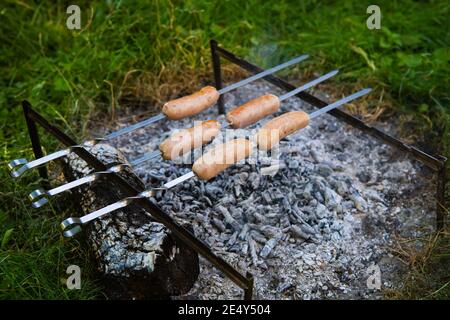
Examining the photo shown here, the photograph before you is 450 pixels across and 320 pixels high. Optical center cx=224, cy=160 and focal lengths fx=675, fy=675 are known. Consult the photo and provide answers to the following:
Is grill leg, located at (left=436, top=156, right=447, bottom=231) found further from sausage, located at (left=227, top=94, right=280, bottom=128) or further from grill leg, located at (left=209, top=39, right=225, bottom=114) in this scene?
grill leg, located at (left=209, top=39, right=225, bottom=114)

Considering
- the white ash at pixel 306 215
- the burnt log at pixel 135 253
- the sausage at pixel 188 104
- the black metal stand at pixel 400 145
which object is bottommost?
the white ash at pixel 306 215

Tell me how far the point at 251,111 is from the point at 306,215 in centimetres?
64

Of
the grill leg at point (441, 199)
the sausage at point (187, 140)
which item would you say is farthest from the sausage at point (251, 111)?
the grill leg at point (441, 199)

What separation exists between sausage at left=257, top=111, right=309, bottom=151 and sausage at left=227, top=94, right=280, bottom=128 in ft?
0.49

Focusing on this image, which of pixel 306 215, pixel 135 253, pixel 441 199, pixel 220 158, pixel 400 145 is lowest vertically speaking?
pixel 306 215

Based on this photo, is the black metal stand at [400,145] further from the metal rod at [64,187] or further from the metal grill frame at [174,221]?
the metal rod at [64,187]

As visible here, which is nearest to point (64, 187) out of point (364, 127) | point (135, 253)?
point (135, 253)

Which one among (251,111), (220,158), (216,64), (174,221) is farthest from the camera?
(216,64)

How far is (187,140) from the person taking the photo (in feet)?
→ 11.1

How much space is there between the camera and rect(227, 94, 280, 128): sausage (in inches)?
140

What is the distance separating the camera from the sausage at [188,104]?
11.8 ft

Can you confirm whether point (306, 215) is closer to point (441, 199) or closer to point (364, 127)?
point (364, 127)

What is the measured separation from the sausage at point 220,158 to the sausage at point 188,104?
43cm

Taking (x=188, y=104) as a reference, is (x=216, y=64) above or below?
below
